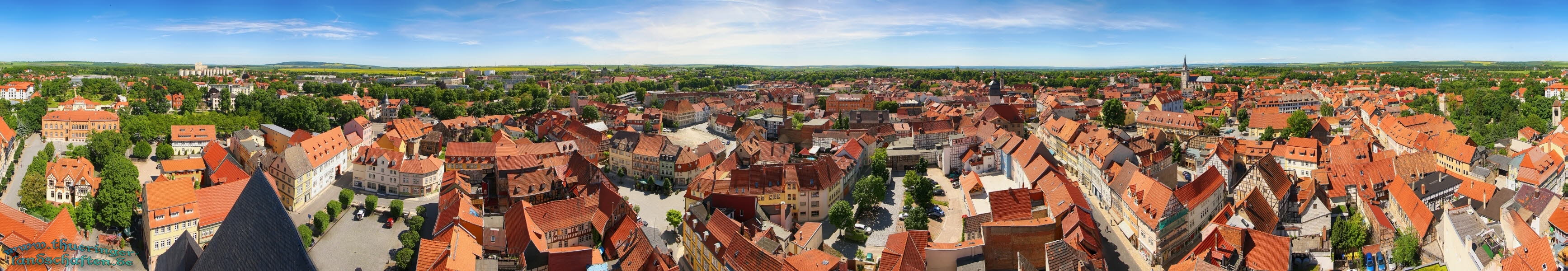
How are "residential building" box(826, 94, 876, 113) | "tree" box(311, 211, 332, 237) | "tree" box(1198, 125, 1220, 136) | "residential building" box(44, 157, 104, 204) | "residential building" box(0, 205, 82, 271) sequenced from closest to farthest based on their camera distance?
1. "residential building" box(0, 205, 82, 271)
2. "tree" box(311, 211, 332, 237)
3. "residential building" box(44, 157, 104, 204)
4. "tree" box(1198, 125, 1220, 136)
5. "residential building" box(826, 94, 876, 113)

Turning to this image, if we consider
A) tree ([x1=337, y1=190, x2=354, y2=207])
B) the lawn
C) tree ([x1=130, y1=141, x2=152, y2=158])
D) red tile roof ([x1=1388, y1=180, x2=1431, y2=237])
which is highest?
the lawn

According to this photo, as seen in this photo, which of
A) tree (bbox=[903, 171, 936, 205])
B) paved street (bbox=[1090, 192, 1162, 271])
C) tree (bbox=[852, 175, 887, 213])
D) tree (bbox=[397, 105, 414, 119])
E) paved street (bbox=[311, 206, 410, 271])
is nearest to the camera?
paved street (bbox=[1090, 192, 1162, 271])

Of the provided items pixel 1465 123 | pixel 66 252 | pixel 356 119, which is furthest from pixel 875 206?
pixel 1465 123

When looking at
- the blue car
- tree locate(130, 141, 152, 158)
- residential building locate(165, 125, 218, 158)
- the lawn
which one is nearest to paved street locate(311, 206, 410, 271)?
tree locate(130, 141, 152, 158)

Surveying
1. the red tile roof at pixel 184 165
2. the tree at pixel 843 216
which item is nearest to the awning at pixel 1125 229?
the tree at pixel 843 216

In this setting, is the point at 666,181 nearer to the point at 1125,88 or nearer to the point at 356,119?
the point at 356,119

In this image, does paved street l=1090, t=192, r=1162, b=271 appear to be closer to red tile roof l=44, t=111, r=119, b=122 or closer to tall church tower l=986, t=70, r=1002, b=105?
tall church tower l=986, t=70, r=1002, b=105

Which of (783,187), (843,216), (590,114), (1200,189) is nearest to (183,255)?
(843,216)
